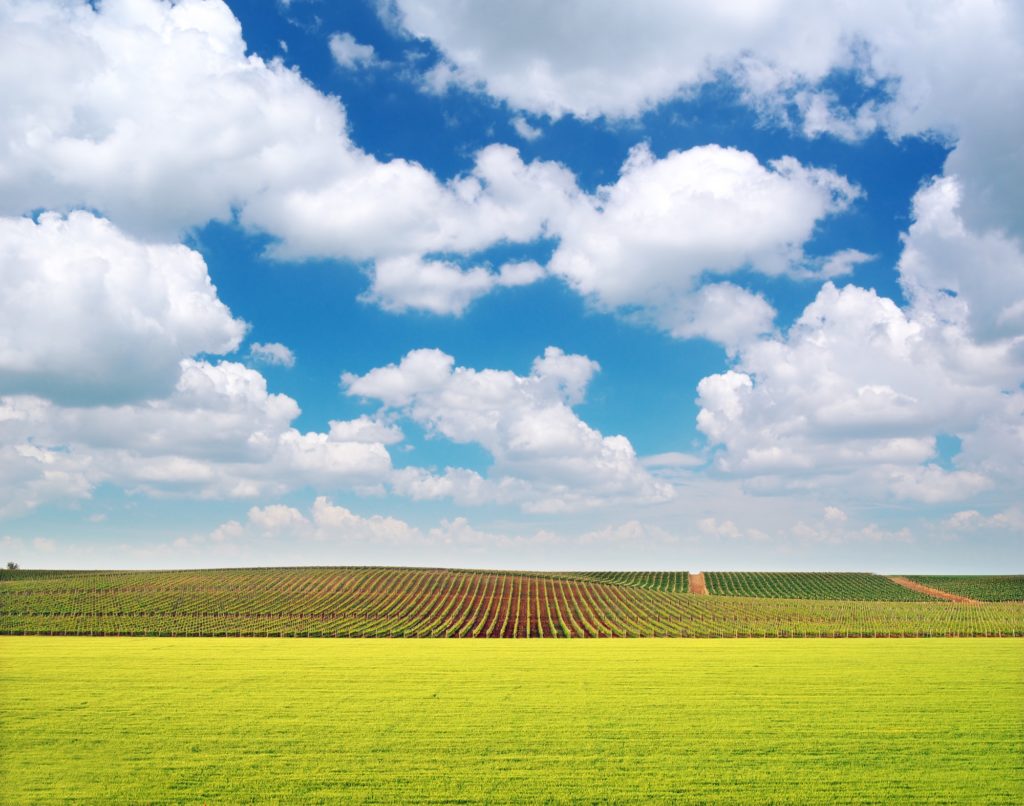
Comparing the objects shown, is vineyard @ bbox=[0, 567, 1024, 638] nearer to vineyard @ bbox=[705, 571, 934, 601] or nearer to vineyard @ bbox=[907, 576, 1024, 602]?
vineyard @ bbox=[705, 571, 934, 601]

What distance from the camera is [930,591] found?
135875 millimetres

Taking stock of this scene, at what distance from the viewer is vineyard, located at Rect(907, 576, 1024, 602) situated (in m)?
128

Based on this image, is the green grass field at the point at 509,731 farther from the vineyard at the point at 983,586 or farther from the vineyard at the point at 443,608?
the vineyard at the point at 983,586

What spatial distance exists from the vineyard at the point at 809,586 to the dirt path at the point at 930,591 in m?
1.86

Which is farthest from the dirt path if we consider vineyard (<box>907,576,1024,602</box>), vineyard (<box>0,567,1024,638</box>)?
vineyard (<box>0,567,1024,638</box>)

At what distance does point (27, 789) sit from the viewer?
731 inches

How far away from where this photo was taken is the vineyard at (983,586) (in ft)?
421

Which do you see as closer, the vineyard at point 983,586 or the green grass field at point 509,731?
the green grass field at point 509,731

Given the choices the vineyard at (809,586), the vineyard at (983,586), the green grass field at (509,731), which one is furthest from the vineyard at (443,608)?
the green grass field at (509,731)

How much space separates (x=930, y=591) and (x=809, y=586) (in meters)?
20.7

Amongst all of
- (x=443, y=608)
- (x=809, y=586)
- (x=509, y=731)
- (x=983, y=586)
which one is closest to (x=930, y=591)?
(x=983, y=586)

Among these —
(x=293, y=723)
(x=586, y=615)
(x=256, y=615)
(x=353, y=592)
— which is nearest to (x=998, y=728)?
(x=293, y=723)

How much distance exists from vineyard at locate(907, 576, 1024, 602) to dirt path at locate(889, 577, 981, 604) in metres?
1.50

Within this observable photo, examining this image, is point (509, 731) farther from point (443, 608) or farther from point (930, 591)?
point (930, 591)
